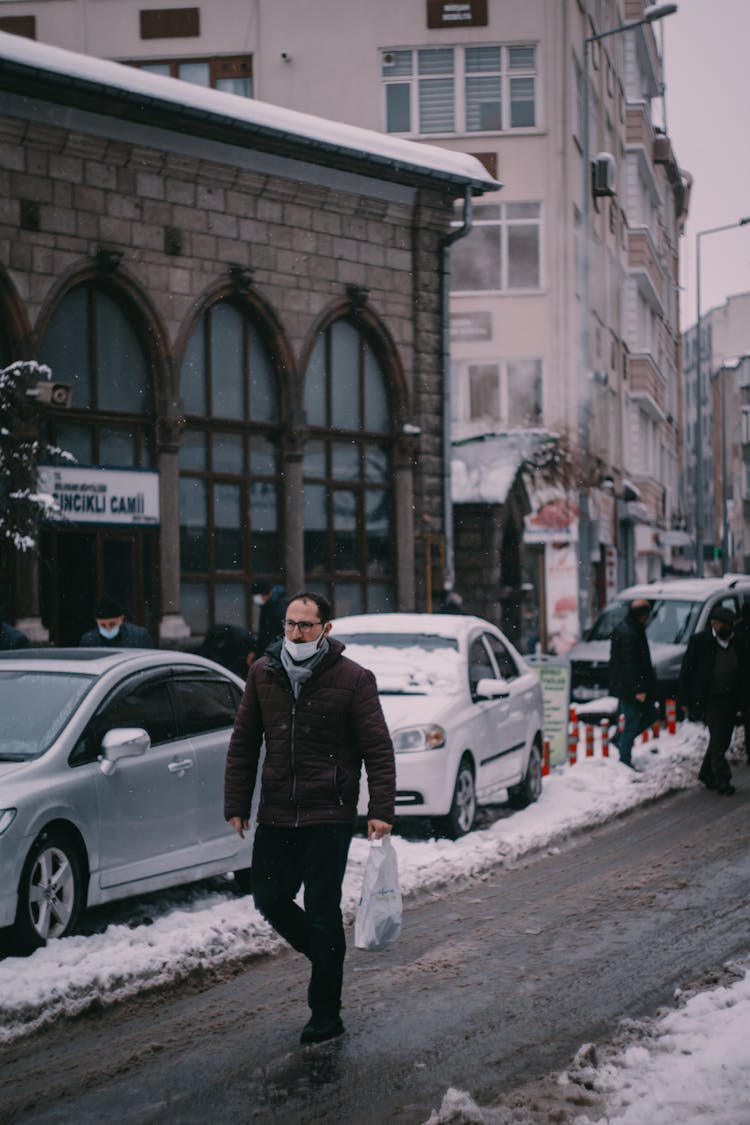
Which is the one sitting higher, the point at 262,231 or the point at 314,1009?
the point at 262,231

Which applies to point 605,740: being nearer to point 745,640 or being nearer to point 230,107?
point 745,640

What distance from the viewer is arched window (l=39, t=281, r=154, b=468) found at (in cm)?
2062

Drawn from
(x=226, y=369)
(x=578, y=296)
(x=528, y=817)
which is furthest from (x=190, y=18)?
(x=528, y=817)

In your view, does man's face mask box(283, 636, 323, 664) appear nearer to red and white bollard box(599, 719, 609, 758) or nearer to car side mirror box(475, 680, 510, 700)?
car side mirror box(475, 680, 510, 700)

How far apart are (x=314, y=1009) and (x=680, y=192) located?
6748 cm

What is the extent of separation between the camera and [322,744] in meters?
7.08

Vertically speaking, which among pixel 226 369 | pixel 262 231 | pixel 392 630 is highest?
pixel 262 231

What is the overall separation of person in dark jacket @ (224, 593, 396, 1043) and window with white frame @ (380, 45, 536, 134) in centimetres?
3398

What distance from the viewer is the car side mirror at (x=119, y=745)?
9.33 m

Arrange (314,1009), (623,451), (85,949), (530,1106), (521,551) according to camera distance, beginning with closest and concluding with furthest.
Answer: (530,1106), (314,1009), (85,949), (521,551), (623,451)

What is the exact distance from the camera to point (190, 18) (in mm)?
38969

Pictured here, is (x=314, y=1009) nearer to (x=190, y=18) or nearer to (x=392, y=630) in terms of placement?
(x=392, y=630)

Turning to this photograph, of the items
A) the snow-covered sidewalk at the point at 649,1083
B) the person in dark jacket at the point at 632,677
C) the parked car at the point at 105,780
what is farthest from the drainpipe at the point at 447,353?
the snow-covered sidewalk at the point at 649,1083

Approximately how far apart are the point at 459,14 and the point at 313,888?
34800 millimetres
